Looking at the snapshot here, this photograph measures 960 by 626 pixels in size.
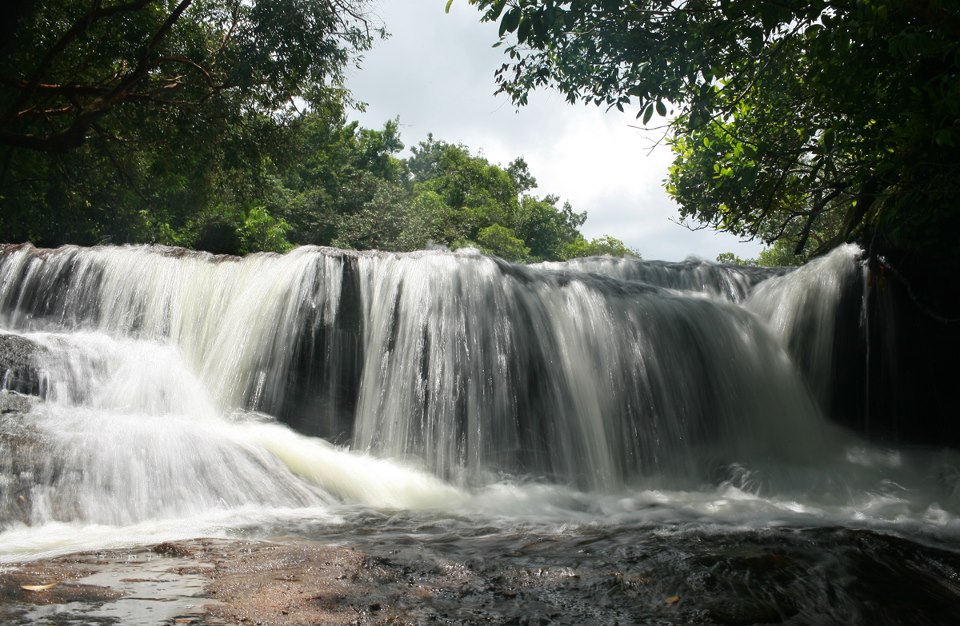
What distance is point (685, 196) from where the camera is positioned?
15.9 meters

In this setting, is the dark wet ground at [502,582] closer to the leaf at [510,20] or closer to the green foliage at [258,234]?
the leaf at [510,20]

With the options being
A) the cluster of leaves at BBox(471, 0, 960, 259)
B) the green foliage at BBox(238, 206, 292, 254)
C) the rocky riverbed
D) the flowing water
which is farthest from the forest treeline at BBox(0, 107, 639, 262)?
the rocky riverbed

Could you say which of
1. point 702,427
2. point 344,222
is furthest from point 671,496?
point 344,222

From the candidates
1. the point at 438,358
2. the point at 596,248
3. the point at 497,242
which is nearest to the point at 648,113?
the point at 438,358

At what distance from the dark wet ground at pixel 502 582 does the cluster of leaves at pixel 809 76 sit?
3.55 meters

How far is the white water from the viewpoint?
5.55 m

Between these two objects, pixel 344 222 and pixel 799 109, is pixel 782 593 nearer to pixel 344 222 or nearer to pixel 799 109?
pixel 799 109

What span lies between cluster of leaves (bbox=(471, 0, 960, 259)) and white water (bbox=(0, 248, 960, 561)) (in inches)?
77.4

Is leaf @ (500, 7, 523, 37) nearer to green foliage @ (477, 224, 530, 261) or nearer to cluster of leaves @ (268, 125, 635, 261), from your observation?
cluster of leaves @ (268, 125, 635, 261)

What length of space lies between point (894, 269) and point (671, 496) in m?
4.76

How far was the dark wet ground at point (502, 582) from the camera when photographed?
8.41ft

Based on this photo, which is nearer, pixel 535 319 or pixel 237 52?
pixel 535 319

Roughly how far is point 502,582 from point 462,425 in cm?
439

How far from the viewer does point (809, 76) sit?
738 centimetres
